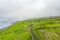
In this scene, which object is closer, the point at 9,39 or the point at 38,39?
the point at 38,39

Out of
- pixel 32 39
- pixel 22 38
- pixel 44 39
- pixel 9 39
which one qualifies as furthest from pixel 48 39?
pixel 9 39

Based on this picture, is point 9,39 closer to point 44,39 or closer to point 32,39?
point 32,39

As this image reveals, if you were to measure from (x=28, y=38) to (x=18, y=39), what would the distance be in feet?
23.1

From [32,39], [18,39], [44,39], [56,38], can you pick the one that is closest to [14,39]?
[18,39]

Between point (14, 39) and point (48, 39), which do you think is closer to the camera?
point (48, 39)

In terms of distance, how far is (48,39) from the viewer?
358 feet

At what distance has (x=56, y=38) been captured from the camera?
115m

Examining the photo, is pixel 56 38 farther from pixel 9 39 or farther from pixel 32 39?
pixel 9 39

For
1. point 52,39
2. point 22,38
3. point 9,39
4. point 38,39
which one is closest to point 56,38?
point 52,39

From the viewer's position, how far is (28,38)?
114 meters

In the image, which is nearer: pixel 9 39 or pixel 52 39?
pixel 52 39

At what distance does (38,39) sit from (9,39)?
2306cm

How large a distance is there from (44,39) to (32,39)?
8.37 meters

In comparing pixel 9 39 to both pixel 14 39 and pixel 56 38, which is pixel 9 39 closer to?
pixel 14 39
